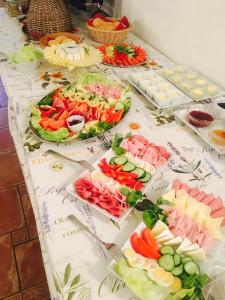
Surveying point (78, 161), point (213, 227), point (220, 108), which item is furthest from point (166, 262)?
point (220, 108)

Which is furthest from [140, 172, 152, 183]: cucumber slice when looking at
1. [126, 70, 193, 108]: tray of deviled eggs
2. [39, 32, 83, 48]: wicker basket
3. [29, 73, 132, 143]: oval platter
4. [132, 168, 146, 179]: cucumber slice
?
[39, 32, 83, 48]: wicker basket

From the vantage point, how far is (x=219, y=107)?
0.93 meters

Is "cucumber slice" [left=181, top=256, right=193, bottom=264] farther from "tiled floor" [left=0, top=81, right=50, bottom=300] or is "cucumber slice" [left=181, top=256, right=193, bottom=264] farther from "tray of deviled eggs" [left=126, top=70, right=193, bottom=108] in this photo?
"tiled floor" [left=0, top=81, right=50, bottom=300]

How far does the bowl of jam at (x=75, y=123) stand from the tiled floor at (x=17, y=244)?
2.39ft

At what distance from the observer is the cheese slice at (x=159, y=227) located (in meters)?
0.55

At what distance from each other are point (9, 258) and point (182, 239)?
3.21 ft

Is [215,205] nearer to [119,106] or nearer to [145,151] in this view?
[145,151]

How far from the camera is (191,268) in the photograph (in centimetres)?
50

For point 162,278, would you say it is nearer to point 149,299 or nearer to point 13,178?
point 149,299

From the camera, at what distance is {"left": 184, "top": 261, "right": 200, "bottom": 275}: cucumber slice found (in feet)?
1.61

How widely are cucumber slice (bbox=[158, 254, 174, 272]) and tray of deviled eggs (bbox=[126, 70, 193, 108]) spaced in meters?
0.59

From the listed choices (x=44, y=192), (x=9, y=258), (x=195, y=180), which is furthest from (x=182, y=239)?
(x=9, y=258)

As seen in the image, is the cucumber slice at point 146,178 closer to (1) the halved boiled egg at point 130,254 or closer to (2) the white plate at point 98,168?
(2) the white plate at point 98,168

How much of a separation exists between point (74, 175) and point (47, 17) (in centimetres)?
104
